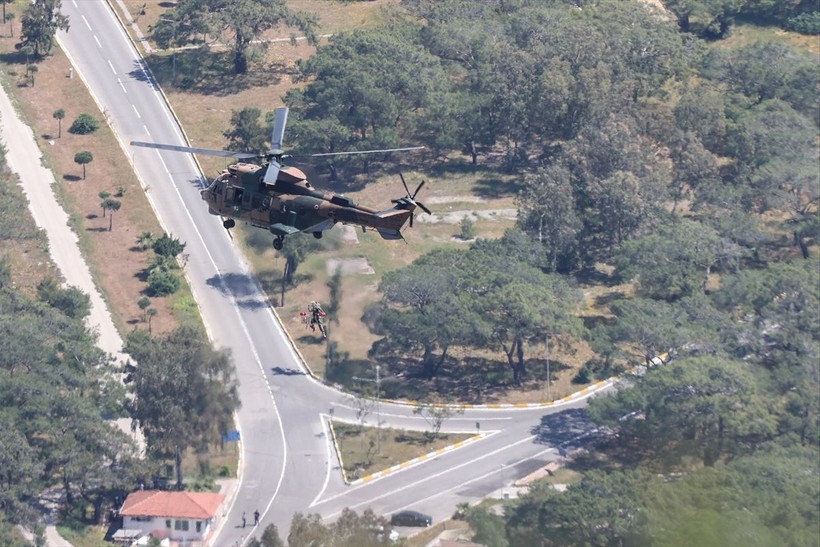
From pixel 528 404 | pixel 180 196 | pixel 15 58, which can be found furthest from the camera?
pixel 15 58

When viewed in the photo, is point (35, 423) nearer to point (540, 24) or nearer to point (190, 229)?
point (190, 229)

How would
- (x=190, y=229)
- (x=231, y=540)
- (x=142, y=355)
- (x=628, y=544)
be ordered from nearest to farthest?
(x=628, y=544), (x=231, y=540), (x=142, y=355), (x=190, y=229)

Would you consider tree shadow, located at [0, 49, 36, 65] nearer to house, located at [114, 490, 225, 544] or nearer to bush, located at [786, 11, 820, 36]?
house, located at [114, 490, 225, 544]

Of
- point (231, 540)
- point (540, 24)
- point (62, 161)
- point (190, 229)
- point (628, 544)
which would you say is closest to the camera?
point (628, 544)

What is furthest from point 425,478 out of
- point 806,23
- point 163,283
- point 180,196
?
point 806,23

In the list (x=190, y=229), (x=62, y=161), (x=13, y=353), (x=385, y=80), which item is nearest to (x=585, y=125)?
(x=385, y=80)

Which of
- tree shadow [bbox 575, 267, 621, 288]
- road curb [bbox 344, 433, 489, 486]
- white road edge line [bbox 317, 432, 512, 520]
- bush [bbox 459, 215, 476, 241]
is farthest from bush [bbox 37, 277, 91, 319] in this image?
tree shadow [bbox 575, 267, 621, 288]

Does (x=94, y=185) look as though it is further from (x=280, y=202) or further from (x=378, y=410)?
(x=280, y=202)
